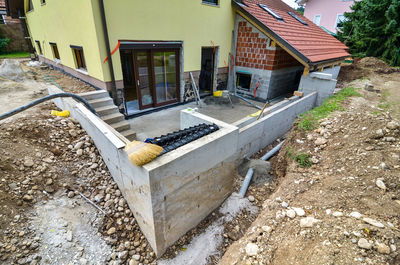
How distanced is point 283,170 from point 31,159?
18.3 ft

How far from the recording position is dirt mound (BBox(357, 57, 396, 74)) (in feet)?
40.5

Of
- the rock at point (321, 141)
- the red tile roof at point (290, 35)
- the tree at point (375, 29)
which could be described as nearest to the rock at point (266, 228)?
the rock at point (321, 141)

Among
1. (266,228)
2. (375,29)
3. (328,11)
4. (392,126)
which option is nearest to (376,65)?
(375,29)

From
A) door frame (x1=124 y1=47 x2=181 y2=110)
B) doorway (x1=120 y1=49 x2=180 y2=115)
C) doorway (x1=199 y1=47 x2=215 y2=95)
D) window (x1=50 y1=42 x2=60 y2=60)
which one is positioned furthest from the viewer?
window (x1=50 y1=42 x2=60 y2=60)

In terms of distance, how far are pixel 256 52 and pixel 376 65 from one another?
10.00 m

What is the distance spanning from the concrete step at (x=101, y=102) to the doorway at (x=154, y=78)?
3.79 ft

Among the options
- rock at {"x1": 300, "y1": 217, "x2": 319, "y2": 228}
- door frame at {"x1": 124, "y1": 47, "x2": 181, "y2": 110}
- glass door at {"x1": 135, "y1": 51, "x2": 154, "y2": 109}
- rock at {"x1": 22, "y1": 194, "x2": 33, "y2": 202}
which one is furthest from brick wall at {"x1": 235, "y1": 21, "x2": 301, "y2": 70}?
rock at {"x1": 22, "y1": 194, "x2": 33, "y2": 202}

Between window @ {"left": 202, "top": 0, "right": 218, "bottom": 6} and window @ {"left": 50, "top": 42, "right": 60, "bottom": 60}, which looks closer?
window @ {"left": 202, "top": 0, "right": 218, "bottom": 6}

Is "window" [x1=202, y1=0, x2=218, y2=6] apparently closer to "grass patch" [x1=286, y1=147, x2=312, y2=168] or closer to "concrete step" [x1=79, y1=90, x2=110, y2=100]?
"concrete step" [x1=79, y1=90, x2=110, y2=100]

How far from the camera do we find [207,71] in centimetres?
971

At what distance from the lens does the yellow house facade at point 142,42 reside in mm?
5855

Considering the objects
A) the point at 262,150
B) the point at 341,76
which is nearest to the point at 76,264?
the point at 262,150

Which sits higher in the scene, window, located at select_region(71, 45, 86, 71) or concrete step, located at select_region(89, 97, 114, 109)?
window, located at select_region(71, 45, 86, 71)

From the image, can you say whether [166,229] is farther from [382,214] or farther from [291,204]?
[382,214]
